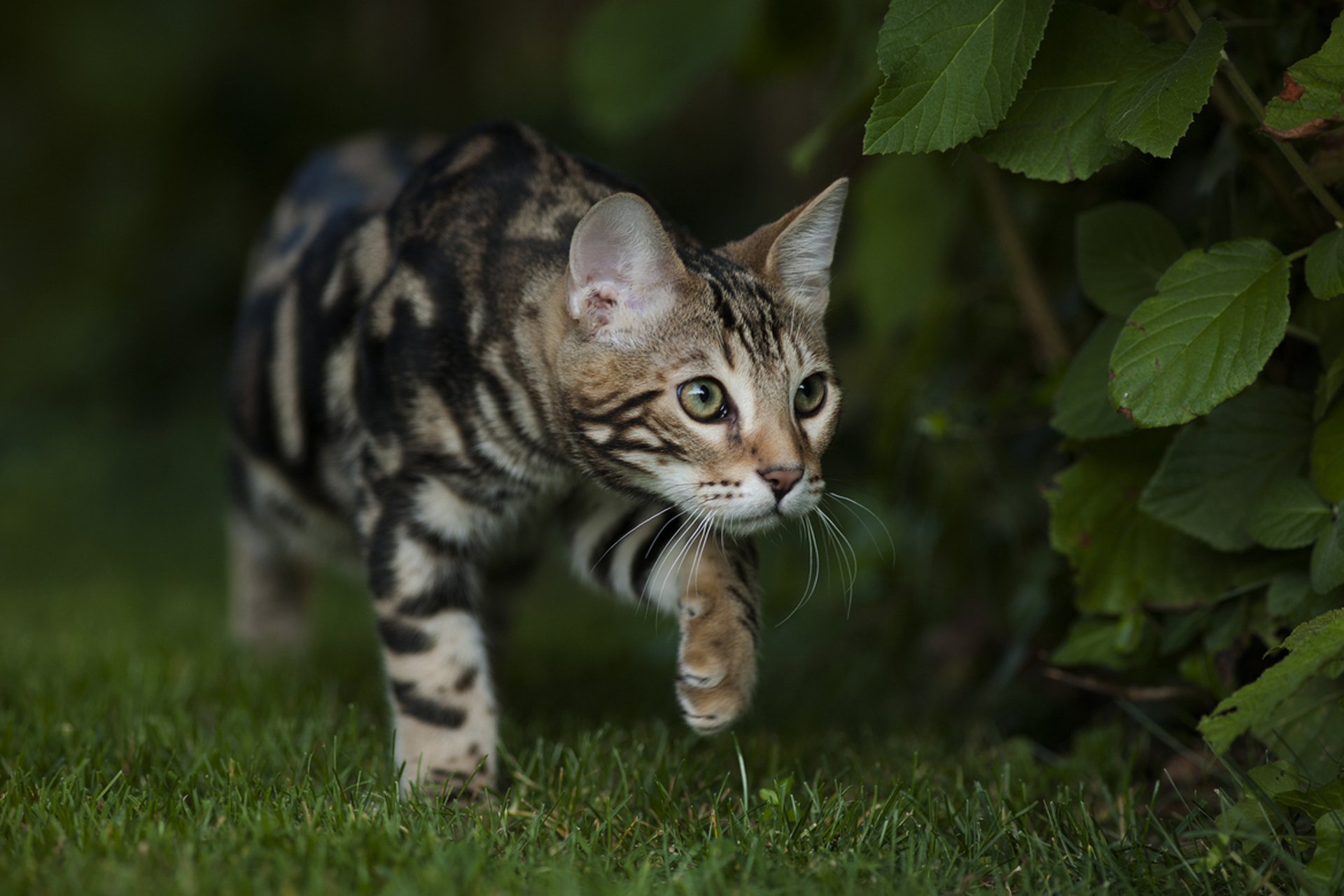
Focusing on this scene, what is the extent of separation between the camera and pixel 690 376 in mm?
2463

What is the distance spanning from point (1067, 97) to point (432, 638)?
1643 millimetres

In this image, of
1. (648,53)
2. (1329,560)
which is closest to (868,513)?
(648,53)

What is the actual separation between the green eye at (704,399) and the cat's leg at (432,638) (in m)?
0.60

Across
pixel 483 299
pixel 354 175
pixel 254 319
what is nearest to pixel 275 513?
pixel 254 319

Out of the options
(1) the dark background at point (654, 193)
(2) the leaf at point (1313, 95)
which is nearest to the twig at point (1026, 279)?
(1) the dark background at point (654, 193)

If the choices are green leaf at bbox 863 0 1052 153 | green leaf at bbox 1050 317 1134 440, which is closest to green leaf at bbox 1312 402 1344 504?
green leaf at bbox 1050 317 1134 440

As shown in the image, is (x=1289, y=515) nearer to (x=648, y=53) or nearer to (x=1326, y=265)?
(x=1326, y=265)

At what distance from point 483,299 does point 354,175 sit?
1383mm

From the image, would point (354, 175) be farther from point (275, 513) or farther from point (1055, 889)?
point (1055, 889)

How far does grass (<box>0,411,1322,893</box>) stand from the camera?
1.90 metres

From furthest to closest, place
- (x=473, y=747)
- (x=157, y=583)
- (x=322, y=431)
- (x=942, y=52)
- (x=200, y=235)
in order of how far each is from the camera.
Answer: (x=200, y=235), (x=157, y=583), (x=322, y=431), (x=473, y=747), (x=942, y=52)

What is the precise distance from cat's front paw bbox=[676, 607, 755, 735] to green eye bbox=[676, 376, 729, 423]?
1.35 feet

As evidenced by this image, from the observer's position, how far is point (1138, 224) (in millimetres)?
2453

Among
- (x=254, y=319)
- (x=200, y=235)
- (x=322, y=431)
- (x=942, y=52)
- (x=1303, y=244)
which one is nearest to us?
(x=942, y=52)
